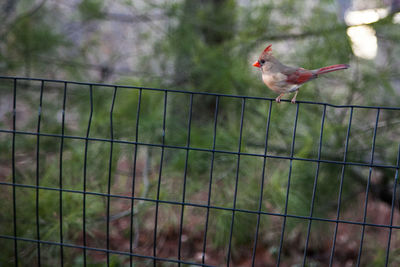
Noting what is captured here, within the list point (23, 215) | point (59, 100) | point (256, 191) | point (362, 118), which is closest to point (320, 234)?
point (256, 191)

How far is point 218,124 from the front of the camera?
2.56m

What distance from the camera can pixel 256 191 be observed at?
84.2 inches

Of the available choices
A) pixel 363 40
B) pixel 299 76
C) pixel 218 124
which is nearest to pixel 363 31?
pixel 363 40

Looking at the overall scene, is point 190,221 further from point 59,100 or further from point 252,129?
point 59,100

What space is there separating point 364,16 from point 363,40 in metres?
0.14

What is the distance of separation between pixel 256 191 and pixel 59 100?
1486 mm

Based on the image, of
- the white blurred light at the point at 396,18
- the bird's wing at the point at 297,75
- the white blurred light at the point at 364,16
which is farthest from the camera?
the white blurred light at the point at 364,16

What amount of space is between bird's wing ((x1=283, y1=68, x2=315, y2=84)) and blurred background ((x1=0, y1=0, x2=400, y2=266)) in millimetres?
627

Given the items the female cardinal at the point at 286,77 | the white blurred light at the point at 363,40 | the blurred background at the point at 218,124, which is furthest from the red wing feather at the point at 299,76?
the white blurred light at the point at 363,40

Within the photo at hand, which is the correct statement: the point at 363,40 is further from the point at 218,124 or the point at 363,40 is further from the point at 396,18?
the point at 218,124

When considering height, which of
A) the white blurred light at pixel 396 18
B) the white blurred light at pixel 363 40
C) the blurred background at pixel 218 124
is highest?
the white blurred light at pixel 396 18

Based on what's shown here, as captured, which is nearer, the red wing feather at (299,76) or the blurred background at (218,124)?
the red wing feather at (299,76)

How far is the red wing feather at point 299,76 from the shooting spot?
4.52ft

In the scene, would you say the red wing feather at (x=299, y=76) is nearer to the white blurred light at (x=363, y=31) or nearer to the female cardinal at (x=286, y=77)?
the female cardinal at (x=286, y=77)
